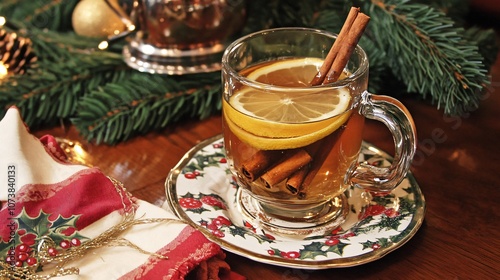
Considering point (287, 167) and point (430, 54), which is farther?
point (430, 54)

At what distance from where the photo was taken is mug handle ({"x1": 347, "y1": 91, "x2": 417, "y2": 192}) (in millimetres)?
533

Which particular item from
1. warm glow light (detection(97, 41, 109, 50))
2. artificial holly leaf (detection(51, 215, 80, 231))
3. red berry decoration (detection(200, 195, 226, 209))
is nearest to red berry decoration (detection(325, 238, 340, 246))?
red berry decoration (detection(200, 195, 226, 209))

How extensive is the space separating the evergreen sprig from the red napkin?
0.18 meters

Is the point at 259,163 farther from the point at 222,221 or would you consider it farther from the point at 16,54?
the point at 16,54

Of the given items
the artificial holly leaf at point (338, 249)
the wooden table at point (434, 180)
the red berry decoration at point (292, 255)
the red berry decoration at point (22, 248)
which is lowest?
the wooden table at point (434, 180)

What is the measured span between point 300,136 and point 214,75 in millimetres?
312

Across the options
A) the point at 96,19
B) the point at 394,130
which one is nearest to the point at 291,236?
the point at 394,130

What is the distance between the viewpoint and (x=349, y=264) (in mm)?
495

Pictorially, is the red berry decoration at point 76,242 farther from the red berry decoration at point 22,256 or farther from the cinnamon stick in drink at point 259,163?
the cinnamon stick in drink at point 259,163

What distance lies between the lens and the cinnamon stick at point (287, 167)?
519mm

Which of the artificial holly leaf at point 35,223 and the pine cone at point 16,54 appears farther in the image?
the pine cone at point 16,54

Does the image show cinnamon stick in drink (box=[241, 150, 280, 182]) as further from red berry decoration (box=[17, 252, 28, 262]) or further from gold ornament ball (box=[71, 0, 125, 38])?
gold ornament ball (box=[71, 0, 125, 38])

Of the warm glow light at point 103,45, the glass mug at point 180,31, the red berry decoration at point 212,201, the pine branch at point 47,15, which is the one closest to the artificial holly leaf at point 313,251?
the red berry decoration at point 212,201

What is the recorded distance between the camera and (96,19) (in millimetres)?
860
